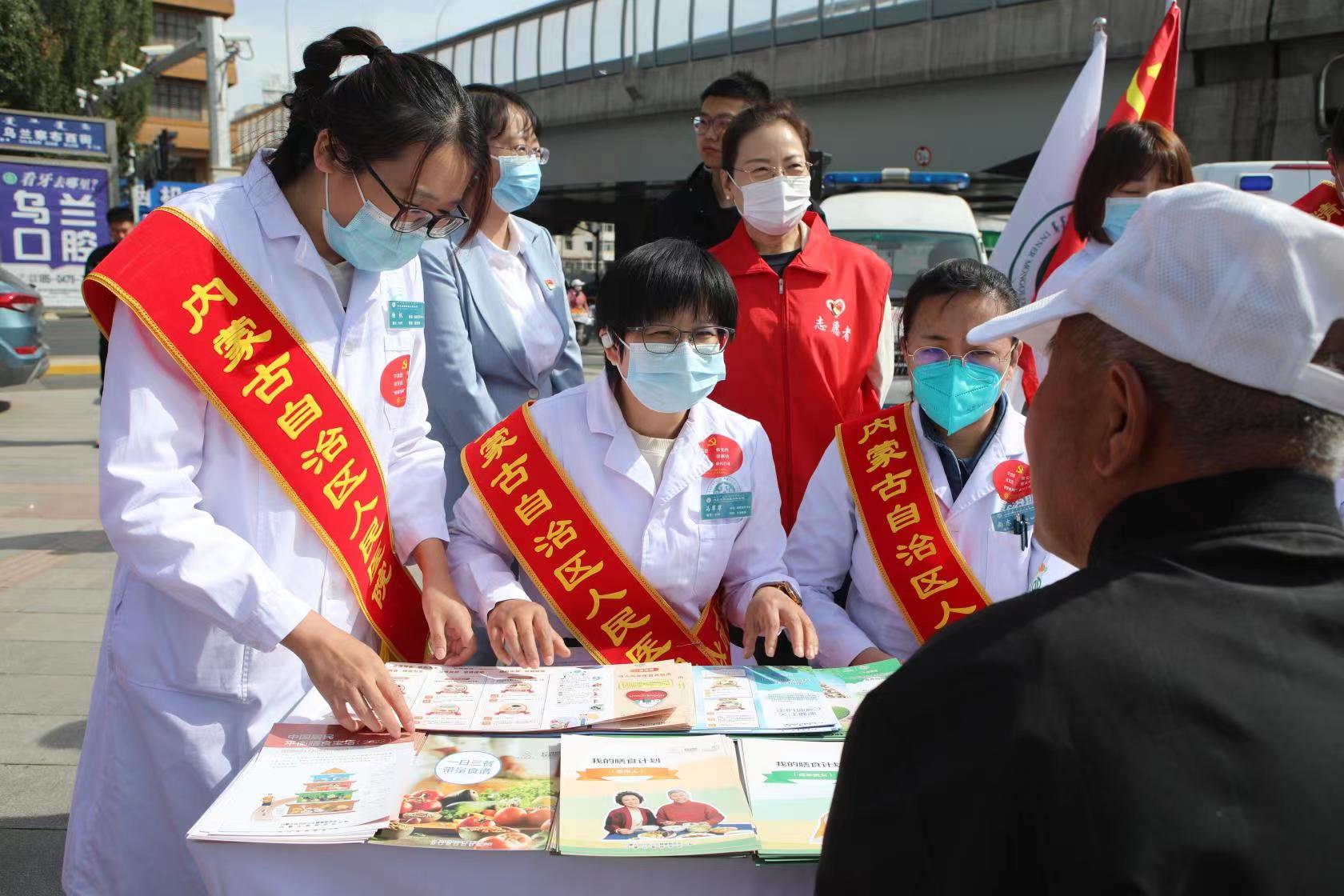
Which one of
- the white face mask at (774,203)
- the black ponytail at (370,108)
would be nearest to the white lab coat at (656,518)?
the black ponytail at (370,108)

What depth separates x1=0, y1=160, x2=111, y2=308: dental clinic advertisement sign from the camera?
699 inches

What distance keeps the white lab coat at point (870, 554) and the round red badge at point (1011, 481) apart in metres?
0.01

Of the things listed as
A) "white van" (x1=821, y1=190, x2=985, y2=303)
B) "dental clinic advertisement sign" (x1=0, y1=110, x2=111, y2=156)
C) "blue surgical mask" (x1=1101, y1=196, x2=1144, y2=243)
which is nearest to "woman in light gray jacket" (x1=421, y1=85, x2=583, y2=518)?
"blue surgical mask" (x1=1101, y1=196, x2=1144, y2=243)

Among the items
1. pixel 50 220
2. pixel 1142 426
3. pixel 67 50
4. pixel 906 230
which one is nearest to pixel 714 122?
pixel 1142 426

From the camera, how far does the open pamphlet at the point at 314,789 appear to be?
1.36 metres

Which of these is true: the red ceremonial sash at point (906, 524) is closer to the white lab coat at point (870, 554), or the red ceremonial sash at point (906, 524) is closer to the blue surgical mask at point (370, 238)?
the white lab coat at point (870, 554)

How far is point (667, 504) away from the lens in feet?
7.40

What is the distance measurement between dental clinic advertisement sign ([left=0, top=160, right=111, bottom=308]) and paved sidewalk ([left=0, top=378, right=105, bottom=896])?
11221 mm

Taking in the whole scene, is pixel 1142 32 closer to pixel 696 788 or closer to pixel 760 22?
pixel 760 22

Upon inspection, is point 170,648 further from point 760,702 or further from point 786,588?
point 786,588

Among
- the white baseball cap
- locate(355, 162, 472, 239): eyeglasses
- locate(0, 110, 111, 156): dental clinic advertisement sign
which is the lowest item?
the white baseball cap

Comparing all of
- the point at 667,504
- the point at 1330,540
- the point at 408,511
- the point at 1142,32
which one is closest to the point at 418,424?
the point at 408,511

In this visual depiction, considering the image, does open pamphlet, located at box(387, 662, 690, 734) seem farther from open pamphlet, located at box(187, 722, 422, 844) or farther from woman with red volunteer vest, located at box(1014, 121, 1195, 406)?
woman with red volunteer vest, located at box(1014, 121, 1195, 406)

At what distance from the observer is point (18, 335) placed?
9.42 meters
